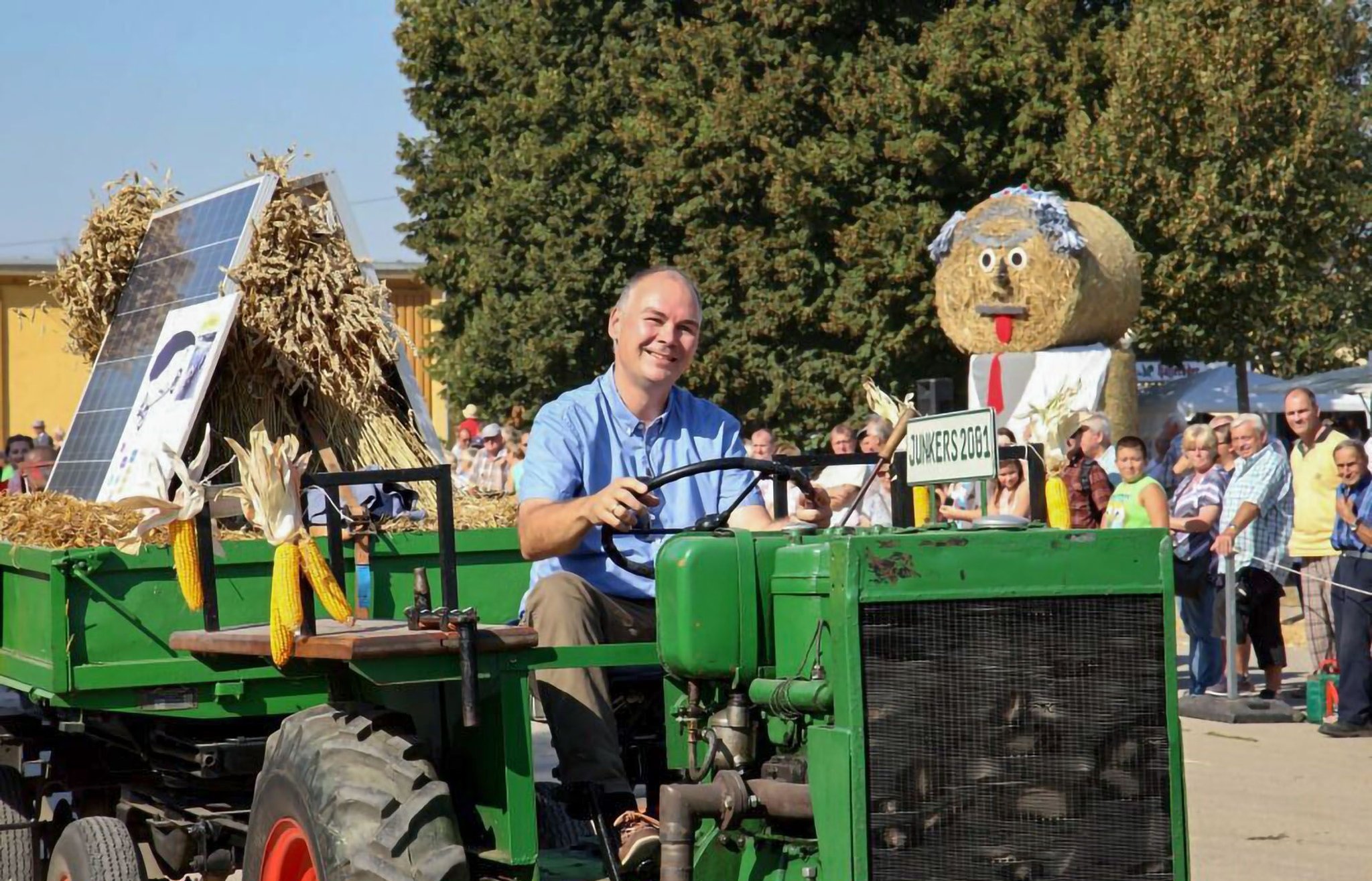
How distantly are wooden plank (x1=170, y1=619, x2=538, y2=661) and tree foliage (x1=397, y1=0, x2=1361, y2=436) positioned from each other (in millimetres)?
17803

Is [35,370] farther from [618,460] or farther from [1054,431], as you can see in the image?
[1054,431]

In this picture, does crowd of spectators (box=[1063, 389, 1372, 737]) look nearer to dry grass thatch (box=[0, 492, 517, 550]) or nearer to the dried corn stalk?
dry grass thatch (box=[0, 492, 517, 550])

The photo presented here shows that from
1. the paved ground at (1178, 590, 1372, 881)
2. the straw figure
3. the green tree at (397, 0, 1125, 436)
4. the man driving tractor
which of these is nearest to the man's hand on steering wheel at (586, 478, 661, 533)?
the man driving tractor

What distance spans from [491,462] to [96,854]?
11103 millimetres

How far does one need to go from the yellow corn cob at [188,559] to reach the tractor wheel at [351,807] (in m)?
0.42

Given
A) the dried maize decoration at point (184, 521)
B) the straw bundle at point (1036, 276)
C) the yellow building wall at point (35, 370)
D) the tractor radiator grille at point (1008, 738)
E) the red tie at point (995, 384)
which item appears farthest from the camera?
the yellow building wall at point (35, 370)

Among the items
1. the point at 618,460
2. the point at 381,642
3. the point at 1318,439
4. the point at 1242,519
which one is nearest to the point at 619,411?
the point at 618,460

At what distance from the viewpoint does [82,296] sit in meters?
7.51

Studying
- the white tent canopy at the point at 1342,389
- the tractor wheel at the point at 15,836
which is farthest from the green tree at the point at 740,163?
the tractor wheel at the point at 15,836

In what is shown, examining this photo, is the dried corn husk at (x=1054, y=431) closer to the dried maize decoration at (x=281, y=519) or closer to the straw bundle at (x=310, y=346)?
the dried maize decoration at (x=281, y=519)

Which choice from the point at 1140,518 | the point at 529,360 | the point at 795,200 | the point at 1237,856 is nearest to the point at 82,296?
the point at 1237,856

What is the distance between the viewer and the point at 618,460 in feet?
16.6

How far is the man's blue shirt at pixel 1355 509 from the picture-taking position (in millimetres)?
10461

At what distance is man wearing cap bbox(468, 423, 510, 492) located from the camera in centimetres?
1595
